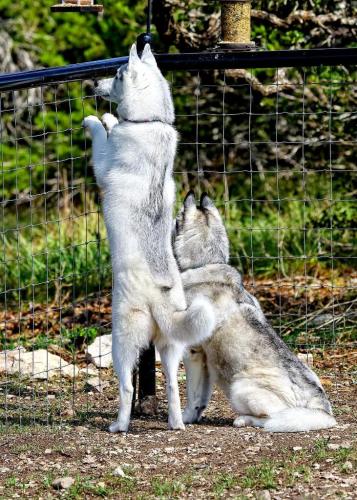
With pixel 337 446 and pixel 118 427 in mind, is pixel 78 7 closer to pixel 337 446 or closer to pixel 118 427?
pixel 118 427

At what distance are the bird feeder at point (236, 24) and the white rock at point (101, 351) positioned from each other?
7.38 feet

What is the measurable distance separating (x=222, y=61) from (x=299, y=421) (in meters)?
2.25

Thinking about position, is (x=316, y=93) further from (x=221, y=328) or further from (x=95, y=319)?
(x=221, y=328)

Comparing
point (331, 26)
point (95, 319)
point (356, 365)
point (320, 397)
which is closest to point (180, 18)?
point (331, 26)

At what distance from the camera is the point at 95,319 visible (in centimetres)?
924

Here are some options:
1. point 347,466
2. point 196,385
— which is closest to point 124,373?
point 196,385

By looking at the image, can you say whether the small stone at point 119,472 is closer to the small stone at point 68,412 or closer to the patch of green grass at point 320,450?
the patch of green grass at point 320,450

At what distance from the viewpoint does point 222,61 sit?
688cm

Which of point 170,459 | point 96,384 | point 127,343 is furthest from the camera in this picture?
point 96,384

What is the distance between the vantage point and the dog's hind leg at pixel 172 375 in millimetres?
6125

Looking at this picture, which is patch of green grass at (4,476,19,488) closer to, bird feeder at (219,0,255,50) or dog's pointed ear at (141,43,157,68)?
dog's pointed ear at (141,43,157,68)

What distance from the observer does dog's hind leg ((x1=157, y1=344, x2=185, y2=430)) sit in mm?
6125

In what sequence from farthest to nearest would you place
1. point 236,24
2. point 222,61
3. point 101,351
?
point 101,351, point 236,24, point 222,61

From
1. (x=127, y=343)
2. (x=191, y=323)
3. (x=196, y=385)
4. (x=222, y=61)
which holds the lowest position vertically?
(x=196, y=385)
